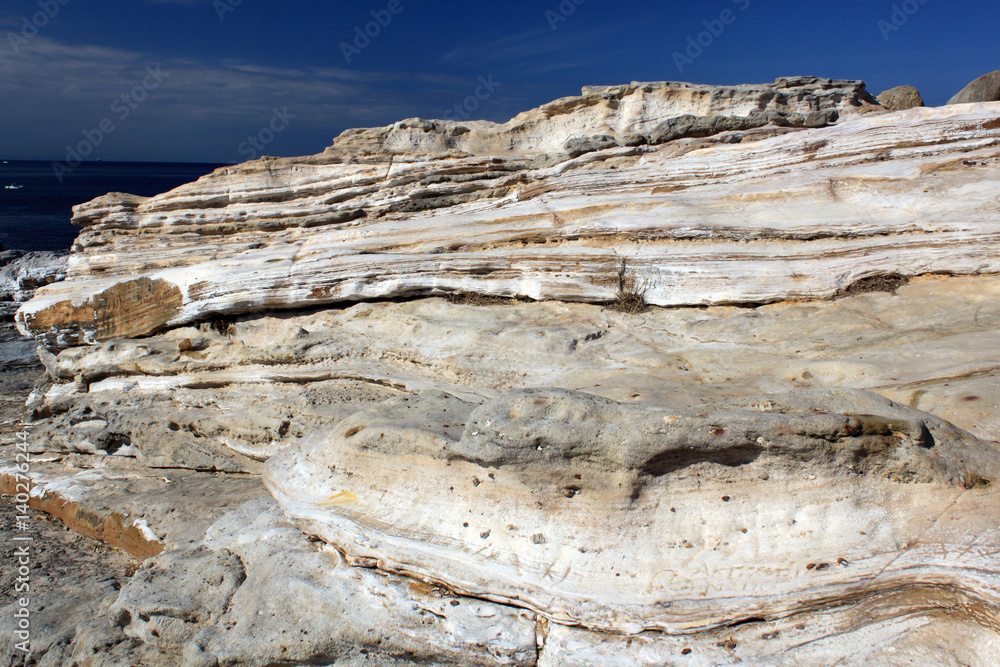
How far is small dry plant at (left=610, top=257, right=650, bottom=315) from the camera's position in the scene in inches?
240

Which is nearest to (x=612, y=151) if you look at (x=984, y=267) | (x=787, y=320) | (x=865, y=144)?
(x=865, y=144)

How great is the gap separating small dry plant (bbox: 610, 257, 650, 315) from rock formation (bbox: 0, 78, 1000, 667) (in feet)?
0.14

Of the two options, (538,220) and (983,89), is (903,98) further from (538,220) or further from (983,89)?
(538,220)

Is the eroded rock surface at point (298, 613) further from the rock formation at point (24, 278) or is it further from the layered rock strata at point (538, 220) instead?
the rock formation at point (24, 278)

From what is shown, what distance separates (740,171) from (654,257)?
1.47 m

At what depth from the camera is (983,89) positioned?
35.3ft

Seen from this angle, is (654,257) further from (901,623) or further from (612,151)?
(901,623)

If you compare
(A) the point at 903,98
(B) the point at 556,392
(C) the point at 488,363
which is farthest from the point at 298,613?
(A) the point at 903,98

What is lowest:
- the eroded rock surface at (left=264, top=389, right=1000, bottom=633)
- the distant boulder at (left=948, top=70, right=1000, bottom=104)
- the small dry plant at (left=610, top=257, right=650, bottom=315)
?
the eroded rock surface at (left=264, top=389, right=1000, bottom=633)

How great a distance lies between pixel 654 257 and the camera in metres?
6.22

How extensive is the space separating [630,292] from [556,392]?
2.60 metres

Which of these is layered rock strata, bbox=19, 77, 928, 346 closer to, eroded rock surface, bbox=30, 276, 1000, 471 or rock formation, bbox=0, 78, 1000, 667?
rock formation, bbox=0, 78, 1000, 667

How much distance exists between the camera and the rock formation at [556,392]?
10.3ft

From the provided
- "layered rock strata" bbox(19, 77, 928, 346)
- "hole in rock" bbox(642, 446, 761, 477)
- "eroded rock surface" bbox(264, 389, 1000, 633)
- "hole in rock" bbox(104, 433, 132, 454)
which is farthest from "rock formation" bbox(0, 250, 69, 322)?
"hole in rock" bbox(642, 446, 761, 477)
